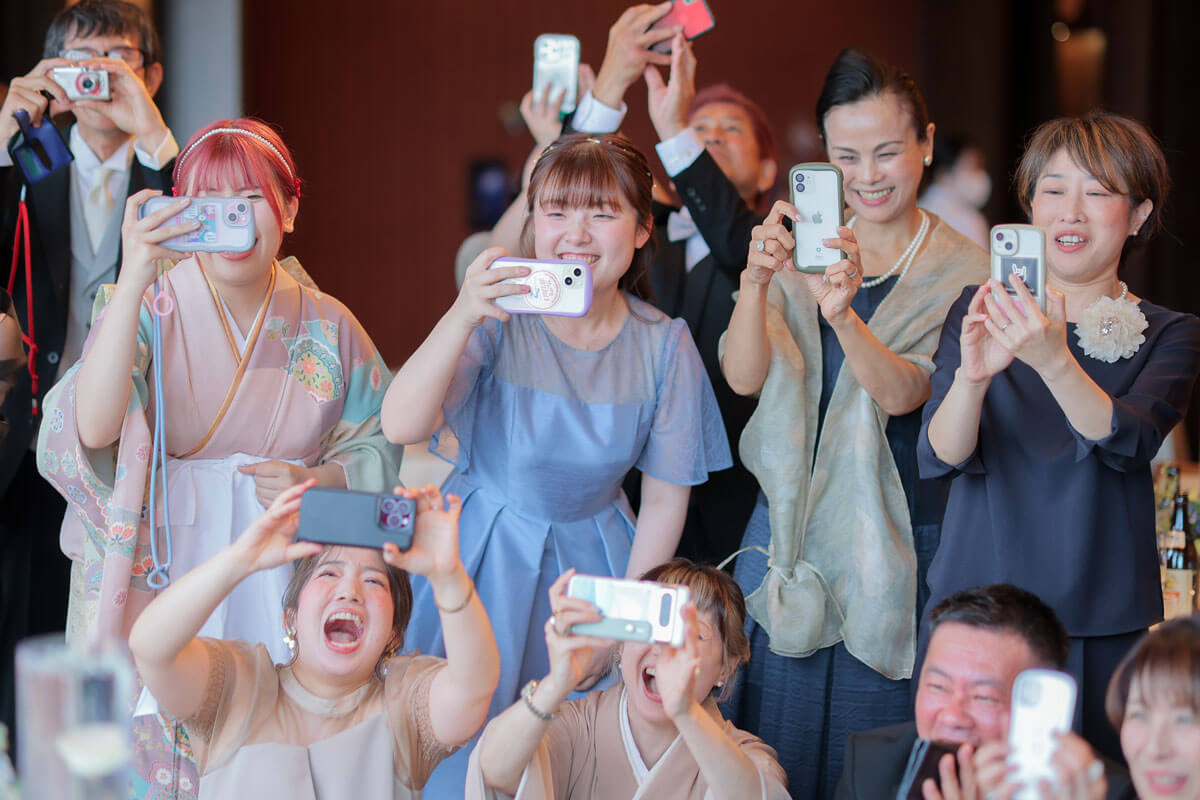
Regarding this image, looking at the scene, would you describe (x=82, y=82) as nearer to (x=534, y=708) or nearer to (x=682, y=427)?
(x=682, y=427)

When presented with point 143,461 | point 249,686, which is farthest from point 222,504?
point 249,686

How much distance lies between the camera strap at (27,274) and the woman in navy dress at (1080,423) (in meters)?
1.74

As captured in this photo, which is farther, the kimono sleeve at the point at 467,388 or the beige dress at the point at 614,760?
Result: the kimono sleeve at the point at 467,388

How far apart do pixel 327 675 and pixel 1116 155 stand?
144 cm

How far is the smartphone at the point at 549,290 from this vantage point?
191 centimetres

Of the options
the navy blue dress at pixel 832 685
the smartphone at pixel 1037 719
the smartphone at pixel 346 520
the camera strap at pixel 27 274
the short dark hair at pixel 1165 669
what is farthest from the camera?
the camera strap at pixel 27 274

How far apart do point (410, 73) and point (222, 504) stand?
5406 millimetres

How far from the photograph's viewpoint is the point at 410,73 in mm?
7094

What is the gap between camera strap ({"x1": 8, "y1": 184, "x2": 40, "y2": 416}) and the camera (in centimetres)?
250

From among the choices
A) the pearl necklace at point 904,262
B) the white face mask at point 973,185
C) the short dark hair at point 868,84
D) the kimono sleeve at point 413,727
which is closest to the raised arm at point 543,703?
the kimono sleeve at point 413,727

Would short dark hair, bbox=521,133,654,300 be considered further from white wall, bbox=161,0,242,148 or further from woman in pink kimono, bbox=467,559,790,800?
white wall, bbox=161,0,242,148

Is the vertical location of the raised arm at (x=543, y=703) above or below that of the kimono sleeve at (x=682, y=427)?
below

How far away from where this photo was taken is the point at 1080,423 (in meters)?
1.78

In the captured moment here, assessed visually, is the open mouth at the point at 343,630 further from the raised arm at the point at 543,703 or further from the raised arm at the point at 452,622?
the raised arm at the point at 543,703
